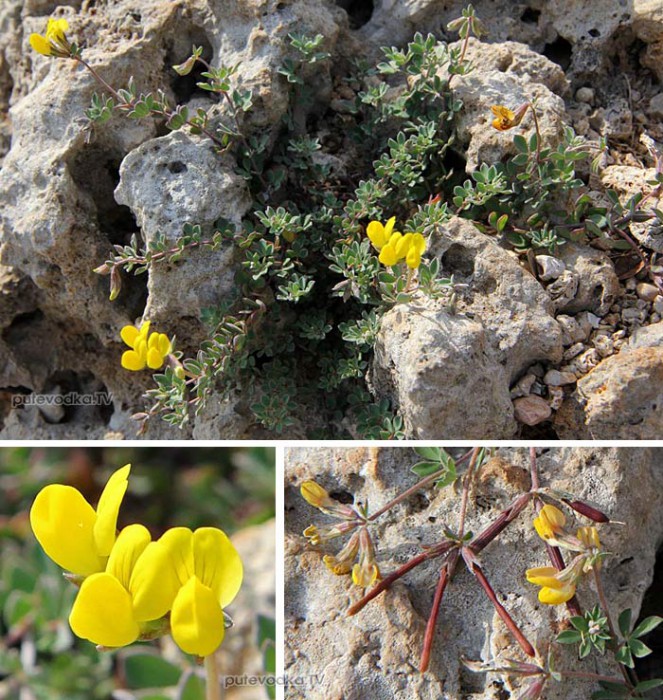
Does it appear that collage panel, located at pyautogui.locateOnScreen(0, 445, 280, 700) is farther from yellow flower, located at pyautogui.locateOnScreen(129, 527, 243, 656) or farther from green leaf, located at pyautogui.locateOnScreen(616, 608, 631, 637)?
green leaf, located at pyautogui.locateOnScreen(616, 608, 631, 637)

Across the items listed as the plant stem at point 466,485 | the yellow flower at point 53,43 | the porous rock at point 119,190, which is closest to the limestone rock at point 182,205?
the porous rock at point 119,190

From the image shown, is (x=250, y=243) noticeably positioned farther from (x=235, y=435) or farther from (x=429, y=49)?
(x=429, y=49)

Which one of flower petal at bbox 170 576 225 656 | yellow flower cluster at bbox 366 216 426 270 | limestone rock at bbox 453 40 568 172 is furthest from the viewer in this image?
limestone rock at bbox 453 40 568 172

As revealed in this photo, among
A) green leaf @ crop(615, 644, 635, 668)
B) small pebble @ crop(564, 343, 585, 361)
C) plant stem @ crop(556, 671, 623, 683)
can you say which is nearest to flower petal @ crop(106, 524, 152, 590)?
plant stem @ crop(556, 671, 623, 683)

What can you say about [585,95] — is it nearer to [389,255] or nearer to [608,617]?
[389,255]

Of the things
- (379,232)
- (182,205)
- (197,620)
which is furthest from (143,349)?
(197,620)
